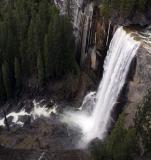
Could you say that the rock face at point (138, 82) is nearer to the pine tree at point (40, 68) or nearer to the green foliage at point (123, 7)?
the green foliage at point (123, 7)

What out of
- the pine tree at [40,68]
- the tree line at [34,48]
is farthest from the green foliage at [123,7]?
the pine tree at [40,68]

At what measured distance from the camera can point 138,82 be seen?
137ft

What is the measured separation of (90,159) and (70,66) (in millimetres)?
16275

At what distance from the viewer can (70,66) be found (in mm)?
57062

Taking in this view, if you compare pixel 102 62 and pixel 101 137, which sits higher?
pixel 102 62

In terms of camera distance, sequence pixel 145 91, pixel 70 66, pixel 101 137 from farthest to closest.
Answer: pixel 70 66 < pixel 101 137 < pixel 145 91

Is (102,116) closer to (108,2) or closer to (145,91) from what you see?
(145,91)

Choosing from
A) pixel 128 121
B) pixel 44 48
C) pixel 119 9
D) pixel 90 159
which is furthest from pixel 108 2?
pixel 90 159

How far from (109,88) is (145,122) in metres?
10.8

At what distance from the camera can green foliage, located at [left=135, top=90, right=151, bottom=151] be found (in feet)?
123

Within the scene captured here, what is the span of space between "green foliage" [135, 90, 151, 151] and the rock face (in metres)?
2.39

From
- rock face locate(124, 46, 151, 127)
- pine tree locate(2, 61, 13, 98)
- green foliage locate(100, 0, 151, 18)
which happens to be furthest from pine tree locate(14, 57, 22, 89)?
rock face locate(124, 46, 151, 127)

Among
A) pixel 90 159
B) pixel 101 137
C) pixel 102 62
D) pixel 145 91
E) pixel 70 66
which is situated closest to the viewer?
pixel 145 91

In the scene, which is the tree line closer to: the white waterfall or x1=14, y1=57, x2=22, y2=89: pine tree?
x1=14, y1=57, x2=22, y2=89: pine tree
